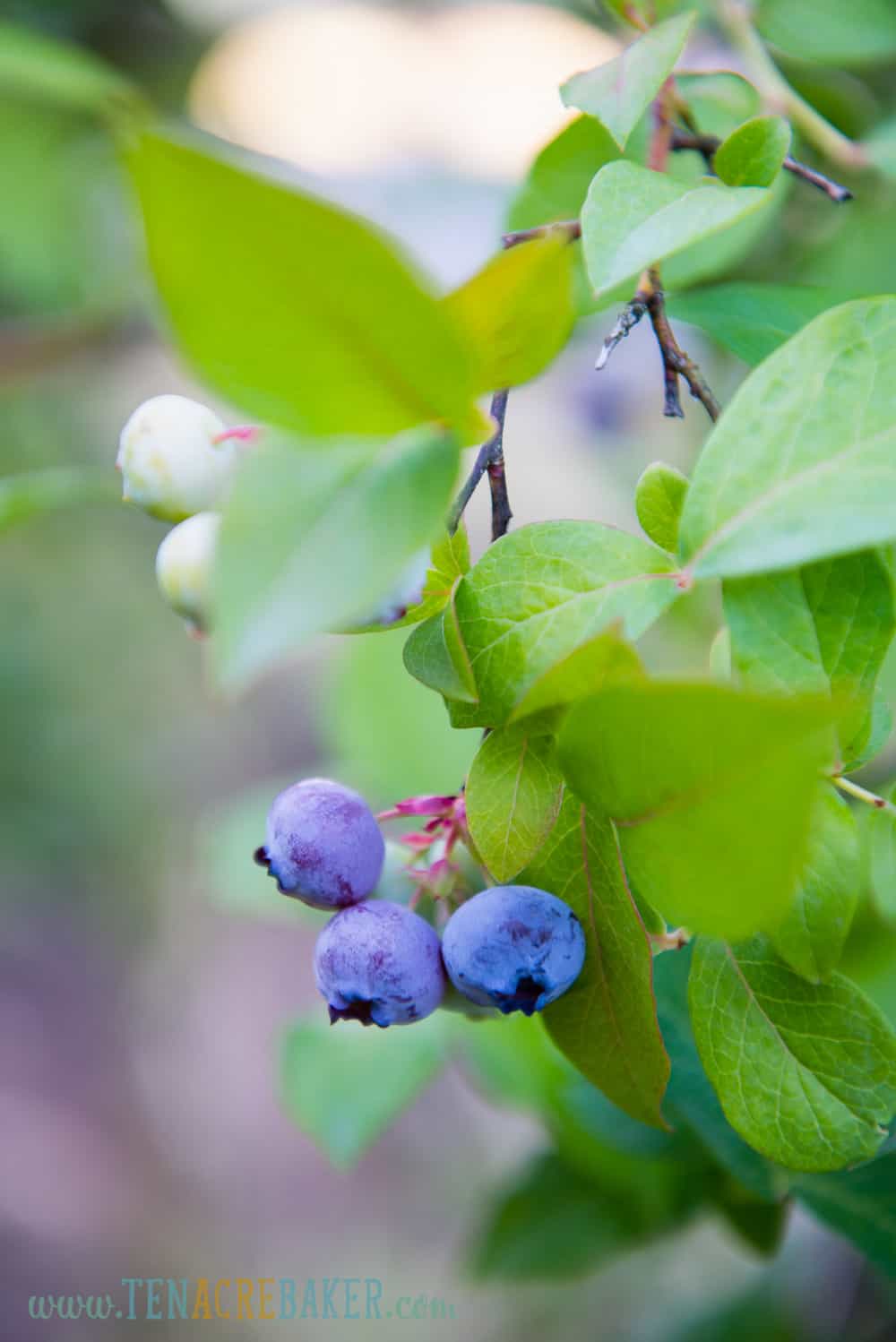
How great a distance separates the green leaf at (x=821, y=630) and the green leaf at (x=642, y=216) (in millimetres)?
117

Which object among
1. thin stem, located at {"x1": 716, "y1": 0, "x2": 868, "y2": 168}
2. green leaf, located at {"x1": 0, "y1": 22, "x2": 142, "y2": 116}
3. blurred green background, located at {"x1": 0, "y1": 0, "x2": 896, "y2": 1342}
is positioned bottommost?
blurred green background, located at {"x1": 0, "y1": 0, "x2": 896, "y2": 1342}

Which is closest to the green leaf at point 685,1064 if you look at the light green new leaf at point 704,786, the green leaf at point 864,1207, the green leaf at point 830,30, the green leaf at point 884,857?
the green leaf at point 864,1207

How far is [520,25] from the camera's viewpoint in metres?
1.66

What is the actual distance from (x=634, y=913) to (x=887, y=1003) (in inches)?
13.1

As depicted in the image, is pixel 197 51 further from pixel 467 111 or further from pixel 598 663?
pixel 598 663

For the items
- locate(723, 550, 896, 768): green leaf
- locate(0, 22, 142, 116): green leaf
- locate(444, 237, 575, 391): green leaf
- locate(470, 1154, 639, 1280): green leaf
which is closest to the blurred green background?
locate(470, 1154, 639, 1280): green leaf

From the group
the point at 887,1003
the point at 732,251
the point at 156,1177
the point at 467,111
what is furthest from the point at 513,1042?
the point at 156,1177

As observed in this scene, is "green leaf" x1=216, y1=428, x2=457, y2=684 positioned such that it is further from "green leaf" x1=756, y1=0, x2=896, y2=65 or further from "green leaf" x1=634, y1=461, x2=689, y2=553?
"green leaf" x1=756, y1=0, x2=896, y2=65

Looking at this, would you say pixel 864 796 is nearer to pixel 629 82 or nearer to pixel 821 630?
pixel 821 630

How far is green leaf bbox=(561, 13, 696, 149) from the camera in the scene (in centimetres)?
43

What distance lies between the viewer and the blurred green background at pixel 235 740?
1.17 m

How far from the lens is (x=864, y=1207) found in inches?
24.5

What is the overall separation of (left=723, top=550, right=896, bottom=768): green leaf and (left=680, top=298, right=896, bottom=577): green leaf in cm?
2

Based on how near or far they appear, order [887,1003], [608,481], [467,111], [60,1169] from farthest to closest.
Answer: [60,1169], [467,111], [608,481], [887,1003]
